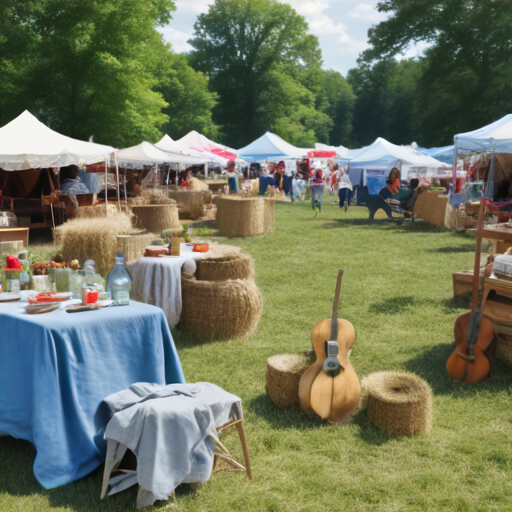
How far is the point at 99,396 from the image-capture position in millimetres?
3361

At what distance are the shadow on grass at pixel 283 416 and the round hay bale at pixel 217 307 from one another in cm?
148

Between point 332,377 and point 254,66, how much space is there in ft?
174

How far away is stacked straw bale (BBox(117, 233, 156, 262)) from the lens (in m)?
7.89

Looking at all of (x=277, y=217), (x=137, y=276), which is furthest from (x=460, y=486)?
(x=277, y=217)

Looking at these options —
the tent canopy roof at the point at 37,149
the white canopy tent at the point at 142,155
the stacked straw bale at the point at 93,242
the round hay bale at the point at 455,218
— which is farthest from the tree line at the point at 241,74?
the stacked straw bale at the point at 93,242

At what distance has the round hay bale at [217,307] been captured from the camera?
572cm

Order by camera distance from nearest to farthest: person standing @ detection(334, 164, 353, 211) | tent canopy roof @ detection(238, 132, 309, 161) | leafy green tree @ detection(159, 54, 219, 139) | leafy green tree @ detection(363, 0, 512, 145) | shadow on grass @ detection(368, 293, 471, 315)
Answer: shadow on grass @ detection(368, 293, 471, 315) < person standing @ detection(334, 164, 353, 211) < tent canopy roof @ detection(238, 132, 309, 161) < leafy green tree @ detection(363, 0, 512, 145) < leafy green tree @ detection(159, 54, 219, 139)

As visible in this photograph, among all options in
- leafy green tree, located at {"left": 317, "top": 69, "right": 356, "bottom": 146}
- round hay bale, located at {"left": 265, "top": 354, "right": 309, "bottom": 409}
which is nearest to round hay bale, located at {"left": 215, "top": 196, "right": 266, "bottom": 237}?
round hay bale, located at {"left": 265, "top": 354, "right": 309, "bottom": 409}

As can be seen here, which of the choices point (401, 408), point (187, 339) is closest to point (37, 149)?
point (187, 339)

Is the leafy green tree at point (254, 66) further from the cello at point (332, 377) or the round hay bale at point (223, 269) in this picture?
the cello at point (332, 377)

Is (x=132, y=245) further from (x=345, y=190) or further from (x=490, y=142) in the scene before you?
(x=345, y=190)

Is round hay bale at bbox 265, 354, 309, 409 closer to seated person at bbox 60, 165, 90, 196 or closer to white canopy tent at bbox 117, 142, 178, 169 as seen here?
seated person at bbox 60, 165, 90, 196

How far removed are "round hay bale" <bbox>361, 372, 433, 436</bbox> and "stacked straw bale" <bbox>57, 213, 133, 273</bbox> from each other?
20.6 feet

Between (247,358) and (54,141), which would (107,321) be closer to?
(247,358)
